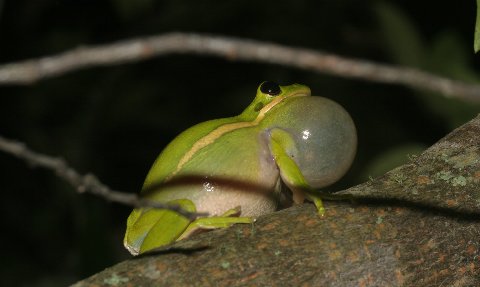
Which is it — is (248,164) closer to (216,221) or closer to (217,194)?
(217,194)

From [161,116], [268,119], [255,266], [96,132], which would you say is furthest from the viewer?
[161,116]

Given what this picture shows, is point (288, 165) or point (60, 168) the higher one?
point (60, 168)

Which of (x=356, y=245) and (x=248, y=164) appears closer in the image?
(x=356, y=245)

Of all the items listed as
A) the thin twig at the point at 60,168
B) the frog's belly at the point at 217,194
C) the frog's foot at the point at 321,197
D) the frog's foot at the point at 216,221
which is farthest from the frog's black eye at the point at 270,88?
the thin twig at the point at 60,168

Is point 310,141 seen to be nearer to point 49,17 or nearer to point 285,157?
point 285,157

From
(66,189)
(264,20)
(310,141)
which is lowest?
(66,189)

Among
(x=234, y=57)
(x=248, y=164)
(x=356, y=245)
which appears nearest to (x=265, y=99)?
(x=248, y=164)

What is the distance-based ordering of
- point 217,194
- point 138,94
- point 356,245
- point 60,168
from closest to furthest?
point 60,168, point 356,245, point 217,194, point 138,94

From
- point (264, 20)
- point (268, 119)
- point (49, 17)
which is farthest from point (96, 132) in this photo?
point (268, 119)
